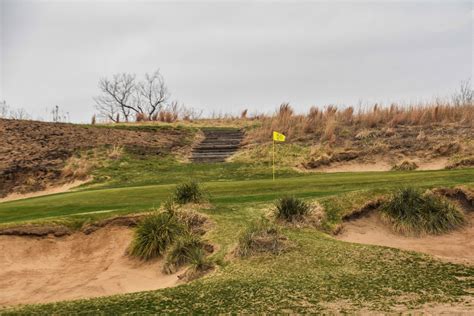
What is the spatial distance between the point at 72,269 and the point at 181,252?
284 centimetres

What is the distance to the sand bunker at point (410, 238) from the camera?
9.87m

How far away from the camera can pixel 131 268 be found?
1051cm

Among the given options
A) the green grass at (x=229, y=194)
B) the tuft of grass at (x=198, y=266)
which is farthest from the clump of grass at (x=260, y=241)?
the green grass at (x=229, y=194)

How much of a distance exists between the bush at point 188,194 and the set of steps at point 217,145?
14557 millimetres

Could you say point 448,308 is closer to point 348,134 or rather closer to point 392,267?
point 392,267

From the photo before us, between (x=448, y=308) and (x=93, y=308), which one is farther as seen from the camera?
(x=93, y=308)

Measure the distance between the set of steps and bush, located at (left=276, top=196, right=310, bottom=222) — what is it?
16887 millimetres

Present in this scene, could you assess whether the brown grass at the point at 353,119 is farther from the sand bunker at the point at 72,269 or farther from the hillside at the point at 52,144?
the sand bunker at the point at 72,269

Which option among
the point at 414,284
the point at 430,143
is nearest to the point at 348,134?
the point at 430,143

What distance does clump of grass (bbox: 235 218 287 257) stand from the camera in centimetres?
893

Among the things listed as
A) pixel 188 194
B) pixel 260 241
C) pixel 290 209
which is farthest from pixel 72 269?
pixel 290 209

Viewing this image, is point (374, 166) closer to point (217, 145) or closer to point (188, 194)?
point (217, 145)

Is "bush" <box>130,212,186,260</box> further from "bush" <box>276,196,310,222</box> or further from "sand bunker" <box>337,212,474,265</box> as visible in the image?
"sand bunker" <box>337,212,474,265</box>

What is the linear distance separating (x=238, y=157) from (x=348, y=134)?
643cm
